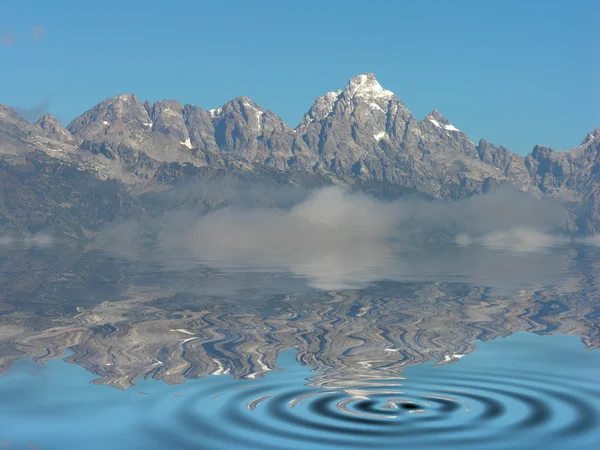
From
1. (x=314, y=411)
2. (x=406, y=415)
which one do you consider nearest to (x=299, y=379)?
(x=314, y=411)

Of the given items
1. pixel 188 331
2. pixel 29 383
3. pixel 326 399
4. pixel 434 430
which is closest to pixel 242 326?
pixel 188 331

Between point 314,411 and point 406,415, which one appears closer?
point 406,415

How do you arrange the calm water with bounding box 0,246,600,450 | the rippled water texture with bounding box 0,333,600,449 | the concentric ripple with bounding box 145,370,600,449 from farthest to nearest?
the calm water with bounding box 0,246,600,450 → the rippled water texture with bounding box 0,333,600,449 → the concentric ripple with bounding box 145,370,600,449

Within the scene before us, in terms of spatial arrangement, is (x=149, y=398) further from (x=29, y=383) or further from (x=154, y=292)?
(x=154, y=292)

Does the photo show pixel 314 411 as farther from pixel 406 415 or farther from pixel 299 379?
pixel 299 379

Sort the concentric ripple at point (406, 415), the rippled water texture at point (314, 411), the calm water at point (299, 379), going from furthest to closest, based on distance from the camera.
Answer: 1. the calm water at point (299, 379)
2. the rippled water texture at point (314, 411)
3. the concentric ripple at point (406, 415)
